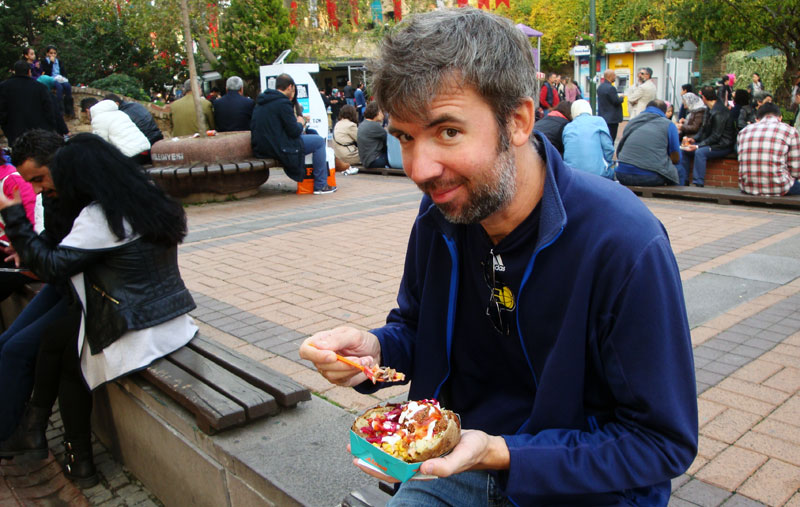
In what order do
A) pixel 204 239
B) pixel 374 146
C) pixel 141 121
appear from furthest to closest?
pixel 374 146
pixel 141 121
pixel 204 239

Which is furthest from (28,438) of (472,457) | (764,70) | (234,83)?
(764,70)

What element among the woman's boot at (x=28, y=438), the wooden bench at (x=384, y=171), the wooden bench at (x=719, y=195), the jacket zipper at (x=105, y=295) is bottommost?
the woman's boot at (x=28, y=438)

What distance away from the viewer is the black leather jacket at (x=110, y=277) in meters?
3.14

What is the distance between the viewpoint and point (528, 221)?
158cm

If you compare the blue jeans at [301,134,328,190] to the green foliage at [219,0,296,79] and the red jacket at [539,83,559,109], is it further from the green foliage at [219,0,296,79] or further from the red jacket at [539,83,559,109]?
the green foliage at [219,0,296,79]

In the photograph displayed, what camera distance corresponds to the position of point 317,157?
10562 millimetres

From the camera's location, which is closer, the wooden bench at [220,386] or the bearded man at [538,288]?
the bearded man at [538,288]

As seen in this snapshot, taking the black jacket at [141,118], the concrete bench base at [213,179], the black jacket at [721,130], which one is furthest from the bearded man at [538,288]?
the black jacket at [141,118]

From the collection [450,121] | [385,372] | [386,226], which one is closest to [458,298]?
[385,372]

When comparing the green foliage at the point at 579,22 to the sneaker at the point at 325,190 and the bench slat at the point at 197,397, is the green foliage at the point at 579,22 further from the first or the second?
the bench slat at the point at 197,397

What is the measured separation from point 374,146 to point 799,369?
10.0m

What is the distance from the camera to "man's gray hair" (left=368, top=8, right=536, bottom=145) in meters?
1.40

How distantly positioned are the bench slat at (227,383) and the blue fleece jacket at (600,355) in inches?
59.5

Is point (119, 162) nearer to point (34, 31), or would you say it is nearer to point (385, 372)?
point (385, 372)
